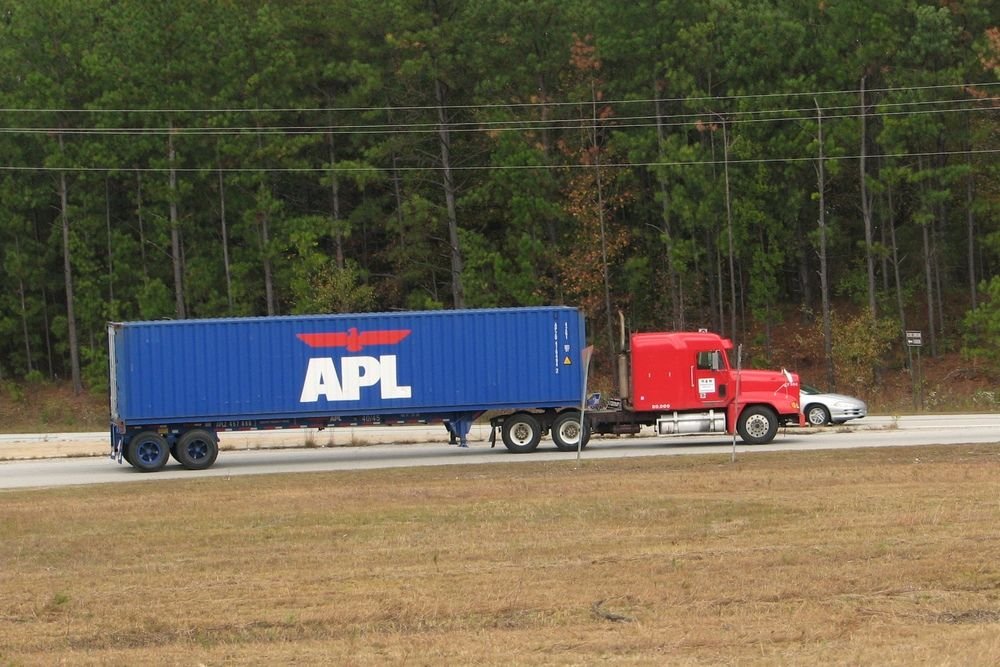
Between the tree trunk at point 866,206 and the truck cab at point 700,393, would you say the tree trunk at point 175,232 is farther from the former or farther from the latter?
the truck cab at point 700,393

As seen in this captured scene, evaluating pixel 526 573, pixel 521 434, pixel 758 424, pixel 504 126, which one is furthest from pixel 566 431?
pixel 504 126

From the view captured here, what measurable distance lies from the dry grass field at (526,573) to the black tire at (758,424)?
7289mm

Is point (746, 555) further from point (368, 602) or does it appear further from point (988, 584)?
point (368, 602)

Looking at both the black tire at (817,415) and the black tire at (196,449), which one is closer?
the black tire at (196,449)

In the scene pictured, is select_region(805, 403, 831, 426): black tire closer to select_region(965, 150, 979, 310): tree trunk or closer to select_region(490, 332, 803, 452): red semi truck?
select_region(490, 332, 803, 452): red semi truck

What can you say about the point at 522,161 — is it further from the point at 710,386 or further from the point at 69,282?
the point at 710,386

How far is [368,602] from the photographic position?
1245 centimetres

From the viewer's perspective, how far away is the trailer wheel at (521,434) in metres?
29.7

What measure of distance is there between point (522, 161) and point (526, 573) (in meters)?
39.2

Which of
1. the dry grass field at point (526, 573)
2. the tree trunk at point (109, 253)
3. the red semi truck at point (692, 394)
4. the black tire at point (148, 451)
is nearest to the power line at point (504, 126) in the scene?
the tree trunk at point (109, 253)

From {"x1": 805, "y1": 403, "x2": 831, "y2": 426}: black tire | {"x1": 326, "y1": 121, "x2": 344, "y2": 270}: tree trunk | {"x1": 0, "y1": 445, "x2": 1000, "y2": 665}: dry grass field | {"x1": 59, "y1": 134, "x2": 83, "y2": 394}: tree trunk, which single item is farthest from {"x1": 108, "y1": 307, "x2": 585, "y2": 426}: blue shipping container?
{"x1": 59, "y1": 134, "x2": 83, "y2": 394}: tree trunk

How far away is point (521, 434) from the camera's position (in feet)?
97.7

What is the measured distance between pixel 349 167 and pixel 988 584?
42886 millimetres

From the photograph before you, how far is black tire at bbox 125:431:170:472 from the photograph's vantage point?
2859 centimetres
